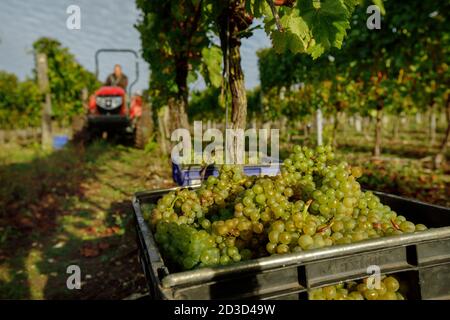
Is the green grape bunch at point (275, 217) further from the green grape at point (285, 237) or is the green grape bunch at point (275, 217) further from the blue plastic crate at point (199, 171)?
the blue plastic crate at point (199, 171)

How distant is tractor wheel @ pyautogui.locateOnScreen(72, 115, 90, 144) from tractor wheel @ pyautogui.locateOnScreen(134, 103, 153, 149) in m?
1.87

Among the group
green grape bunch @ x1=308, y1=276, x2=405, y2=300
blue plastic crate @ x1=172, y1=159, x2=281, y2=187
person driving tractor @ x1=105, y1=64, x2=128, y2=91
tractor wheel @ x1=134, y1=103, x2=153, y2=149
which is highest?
person driving tractor @ x1=105, y1=64, x2=128, y2=91

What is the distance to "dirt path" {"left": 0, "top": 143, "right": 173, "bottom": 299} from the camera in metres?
3.73

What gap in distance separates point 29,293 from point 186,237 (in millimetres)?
2962

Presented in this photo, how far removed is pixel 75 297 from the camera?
349 cm

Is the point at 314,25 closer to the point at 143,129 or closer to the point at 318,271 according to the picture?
the point at 318,271

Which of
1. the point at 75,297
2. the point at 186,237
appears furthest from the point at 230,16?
the point at 75,297

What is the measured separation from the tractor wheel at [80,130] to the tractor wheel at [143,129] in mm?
1874

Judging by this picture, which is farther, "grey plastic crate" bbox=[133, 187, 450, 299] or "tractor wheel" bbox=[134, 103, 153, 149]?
"tractor wheel" bbox=[134, 103, 153, 149]

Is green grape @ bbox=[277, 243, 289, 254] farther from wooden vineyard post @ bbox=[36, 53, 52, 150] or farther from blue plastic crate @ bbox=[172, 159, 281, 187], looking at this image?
wooden vineyard post @ bbox=[36, 53, 52, 150]

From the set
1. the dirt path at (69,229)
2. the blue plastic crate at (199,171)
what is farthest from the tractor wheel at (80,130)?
the blue plastic crate at (199,171)

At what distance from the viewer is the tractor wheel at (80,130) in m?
Answer: 13.3

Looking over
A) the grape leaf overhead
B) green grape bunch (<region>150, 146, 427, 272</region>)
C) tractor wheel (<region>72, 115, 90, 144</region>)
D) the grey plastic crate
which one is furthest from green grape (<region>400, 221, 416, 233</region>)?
tractor wheel (<region>72, 115, 90, 144</region>)
